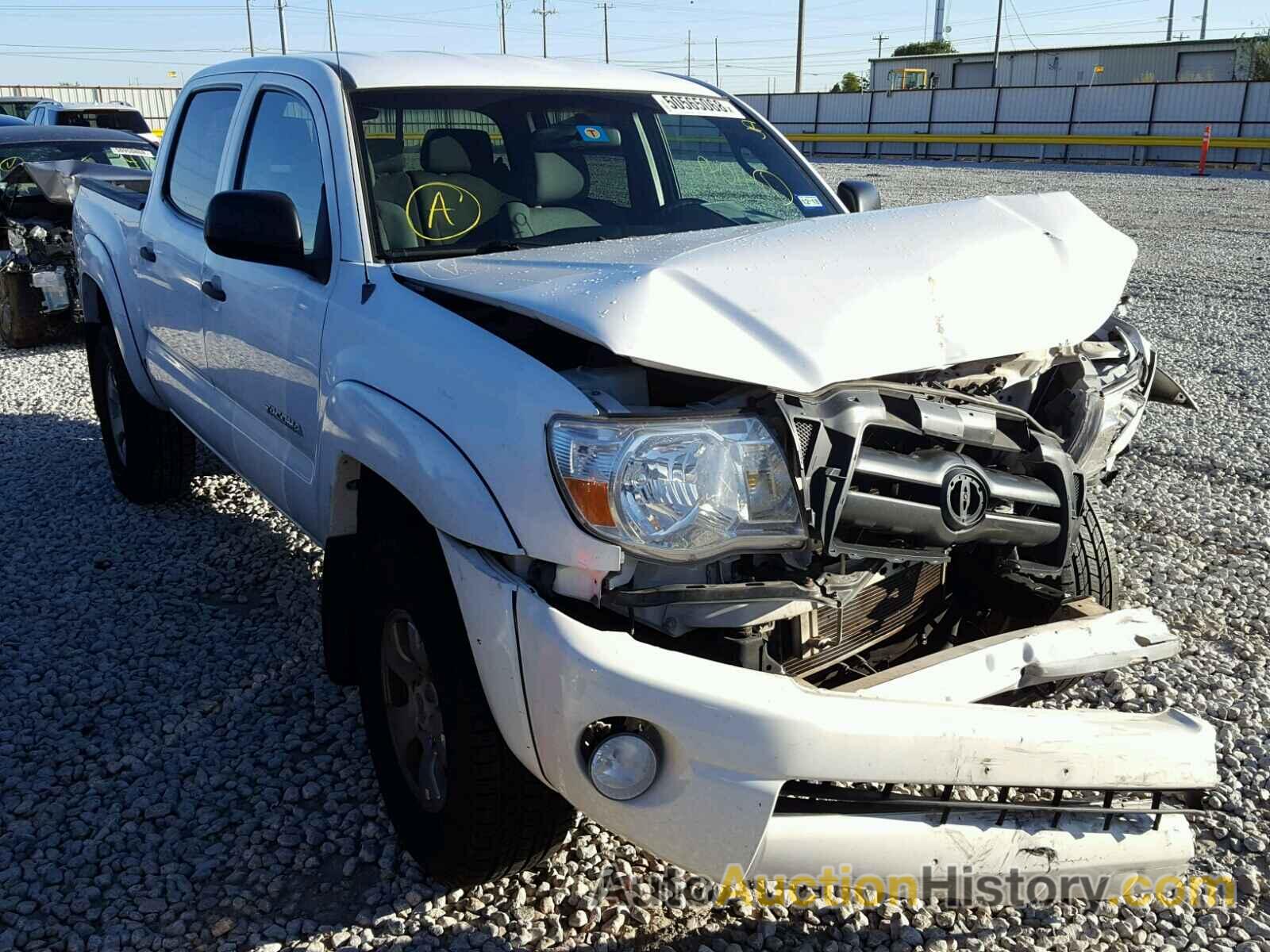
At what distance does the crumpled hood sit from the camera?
2.21m

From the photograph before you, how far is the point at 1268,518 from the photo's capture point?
5285 millimetres

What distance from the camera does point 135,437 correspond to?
5.32m

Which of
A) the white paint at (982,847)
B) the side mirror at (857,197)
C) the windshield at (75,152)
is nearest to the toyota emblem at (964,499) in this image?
the white paint at (982,847)

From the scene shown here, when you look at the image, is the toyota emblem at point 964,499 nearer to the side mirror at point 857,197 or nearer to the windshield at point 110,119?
the side mirror at point 857,197

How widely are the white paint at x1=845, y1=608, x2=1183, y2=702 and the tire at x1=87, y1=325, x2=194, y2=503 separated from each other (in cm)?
412

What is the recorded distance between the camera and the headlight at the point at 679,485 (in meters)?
2.13

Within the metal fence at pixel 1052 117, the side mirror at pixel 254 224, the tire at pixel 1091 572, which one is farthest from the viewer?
the metal fence at pixel 1052 117

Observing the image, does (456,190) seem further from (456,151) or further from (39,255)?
(39,255)

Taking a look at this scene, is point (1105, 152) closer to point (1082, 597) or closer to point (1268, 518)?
point (1268, 518)

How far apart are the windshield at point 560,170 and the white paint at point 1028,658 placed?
1704 mm

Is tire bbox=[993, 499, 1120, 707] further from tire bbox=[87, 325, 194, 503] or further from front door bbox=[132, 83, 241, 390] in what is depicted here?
tire bbox=[87, 325, 194, 503]

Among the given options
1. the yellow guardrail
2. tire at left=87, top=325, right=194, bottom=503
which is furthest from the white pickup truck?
the yellow guardrail

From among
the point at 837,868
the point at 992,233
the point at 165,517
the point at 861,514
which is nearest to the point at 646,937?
the point at 837,868

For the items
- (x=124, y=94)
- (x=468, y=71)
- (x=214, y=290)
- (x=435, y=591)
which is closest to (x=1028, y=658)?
(x=435, y=591)
